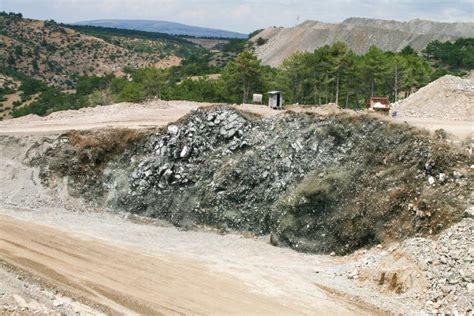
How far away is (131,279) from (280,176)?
11.6 metres

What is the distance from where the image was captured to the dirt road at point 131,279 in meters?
21.5

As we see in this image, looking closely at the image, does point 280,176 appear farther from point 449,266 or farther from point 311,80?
point 311,80

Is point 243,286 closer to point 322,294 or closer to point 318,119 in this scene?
point 322,294

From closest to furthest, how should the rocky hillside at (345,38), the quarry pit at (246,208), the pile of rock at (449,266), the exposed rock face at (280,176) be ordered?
the pile of rock at (449,266) < the quarry pit at (246,208) < the exposed rock face at (280,176) < the rocky hillside at (345,38)

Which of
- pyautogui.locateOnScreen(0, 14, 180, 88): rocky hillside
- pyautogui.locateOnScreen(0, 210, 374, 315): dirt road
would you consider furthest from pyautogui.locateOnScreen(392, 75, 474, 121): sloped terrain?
pyautogui.locateOnScreen(0, 14, 180, 88): rocky hillside

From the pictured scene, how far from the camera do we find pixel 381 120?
31000 mm

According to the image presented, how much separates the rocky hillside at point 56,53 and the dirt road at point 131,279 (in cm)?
9504

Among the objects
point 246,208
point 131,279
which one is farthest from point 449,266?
point 131,279

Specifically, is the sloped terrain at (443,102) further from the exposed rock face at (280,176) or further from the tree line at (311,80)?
the tree line at (311,80)

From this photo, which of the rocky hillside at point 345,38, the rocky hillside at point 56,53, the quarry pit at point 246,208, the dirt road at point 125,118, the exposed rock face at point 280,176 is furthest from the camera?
the rocky hillside at point 56,53

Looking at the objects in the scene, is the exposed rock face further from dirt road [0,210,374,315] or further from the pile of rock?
dirt road [0,210,374,315]

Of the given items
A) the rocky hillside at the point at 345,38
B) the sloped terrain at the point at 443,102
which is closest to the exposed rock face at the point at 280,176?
the sloped terrain at the point at 443,102

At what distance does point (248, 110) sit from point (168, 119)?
6119 millimetres

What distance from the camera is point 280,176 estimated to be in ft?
103
